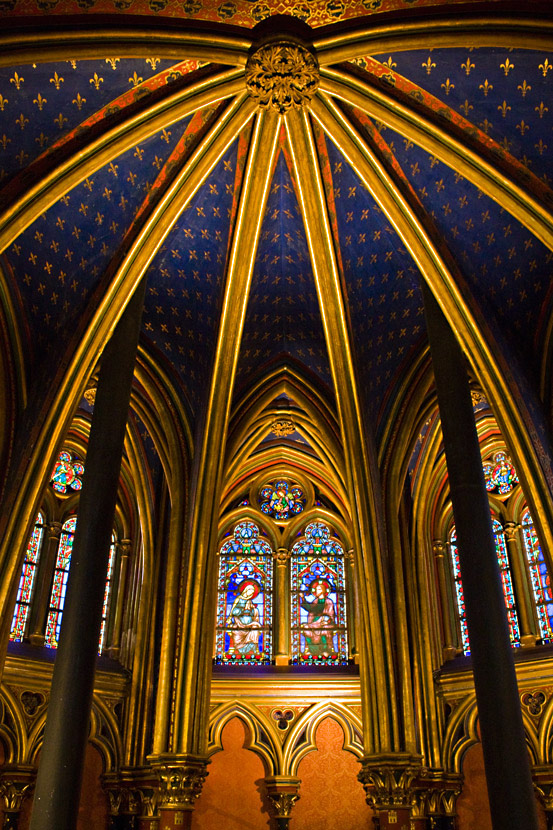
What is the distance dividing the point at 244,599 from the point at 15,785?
207 inches

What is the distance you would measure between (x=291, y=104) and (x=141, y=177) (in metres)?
2.29

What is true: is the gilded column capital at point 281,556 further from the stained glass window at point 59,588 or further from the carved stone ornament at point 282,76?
the carved stone ornament at point 282,76

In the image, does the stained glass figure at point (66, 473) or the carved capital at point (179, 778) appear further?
the stained glass figure at point (66, 473)

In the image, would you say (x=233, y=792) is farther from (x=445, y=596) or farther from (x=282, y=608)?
(x=445, y=596)

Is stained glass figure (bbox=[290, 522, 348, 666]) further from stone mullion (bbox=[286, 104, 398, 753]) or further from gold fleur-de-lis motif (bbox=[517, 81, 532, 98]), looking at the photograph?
gold fleur-de-lis motif (bbox=[517, 81, 532, 98])

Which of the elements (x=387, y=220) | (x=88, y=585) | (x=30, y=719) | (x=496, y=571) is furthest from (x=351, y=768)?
(x=387, y=220)

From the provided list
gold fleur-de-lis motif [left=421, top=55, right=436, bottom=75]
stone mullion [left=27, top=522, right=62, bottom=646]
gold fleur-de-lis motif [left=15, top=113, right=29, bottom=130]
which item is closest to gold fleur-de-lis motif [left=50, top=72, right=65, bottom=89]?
gold fleur-de-lis motif [left=15, top=113, right=29, bottom=130]

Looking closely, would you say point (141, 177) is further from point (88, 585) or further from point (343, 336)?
point (88, 585)

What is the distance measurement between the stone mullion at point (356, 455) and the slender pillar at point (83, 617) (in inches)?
144

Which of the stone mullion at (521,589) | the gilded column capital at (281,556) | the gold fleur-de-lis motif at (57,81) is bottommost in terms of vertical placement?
the stone mullion at (521,589)

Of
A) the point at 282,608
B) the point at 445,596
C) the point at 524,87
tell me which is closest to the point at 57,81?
the point at 524,87

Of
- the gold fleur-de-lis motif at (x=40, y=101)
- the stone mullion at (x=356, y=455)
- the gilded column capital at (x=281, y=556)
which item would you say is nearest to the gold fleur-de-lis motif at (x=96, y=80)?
the gold fleur-de-lis motif at (x=40, y=101)

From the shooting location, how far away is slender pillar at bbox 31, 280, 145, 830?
24.5 ft

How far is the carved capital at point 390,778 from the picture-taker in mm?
11094
